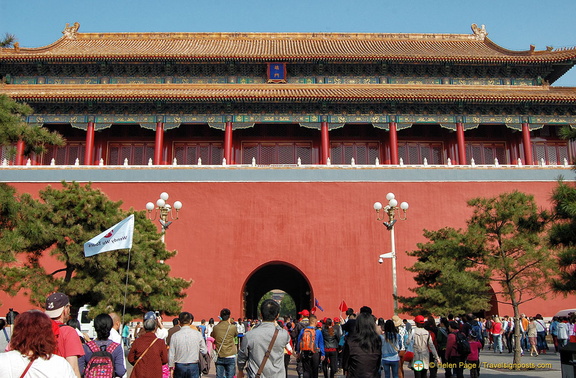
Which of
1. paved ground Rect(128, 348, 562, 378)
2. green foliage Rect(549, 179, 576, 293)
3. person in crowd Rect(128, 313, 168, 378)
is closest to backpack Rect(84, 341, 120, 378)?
person in crowd Rect(128, 313, 168, 378)

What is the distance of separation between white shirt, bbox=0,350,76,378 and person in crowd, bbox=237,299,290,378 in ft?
5.22

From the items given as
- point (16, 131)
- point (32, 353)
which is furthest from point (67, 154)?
point (32, 353)

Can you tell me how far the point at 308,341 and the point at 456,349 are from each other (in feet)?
6.26

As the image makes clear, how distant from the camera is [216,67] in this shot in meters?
19.6

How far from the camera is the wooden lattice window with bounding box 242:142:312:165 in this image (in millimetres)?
19094

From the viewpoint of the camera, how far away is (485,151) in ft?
64.4

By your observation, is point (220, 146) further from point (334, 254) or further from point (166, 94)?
point (334, 254)

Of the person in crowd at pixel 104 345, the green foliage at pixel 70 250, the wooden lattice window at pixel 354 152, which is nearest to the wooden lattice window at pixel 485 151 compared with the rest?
the wooden lattice window at pixel 354 152

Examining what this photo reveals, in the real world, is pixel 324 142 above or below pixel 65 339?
above

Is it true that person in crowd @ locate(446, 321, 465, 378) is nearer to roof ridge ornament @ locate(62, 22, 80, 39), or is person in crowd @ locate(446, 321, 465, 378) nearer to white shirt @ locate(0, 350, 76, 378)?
white shirt @ locate(0, 350, 76, 378)

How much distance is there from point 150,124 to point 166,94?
49.1 inches

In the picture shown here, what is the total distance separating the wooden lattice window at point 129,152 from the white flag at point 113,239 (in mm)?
10793

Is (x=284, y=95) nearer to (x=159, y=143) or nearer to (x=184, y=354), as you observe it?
(x=159, y=143)

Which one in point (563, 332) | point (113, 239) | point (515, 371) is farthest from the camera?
point (563, 332)
